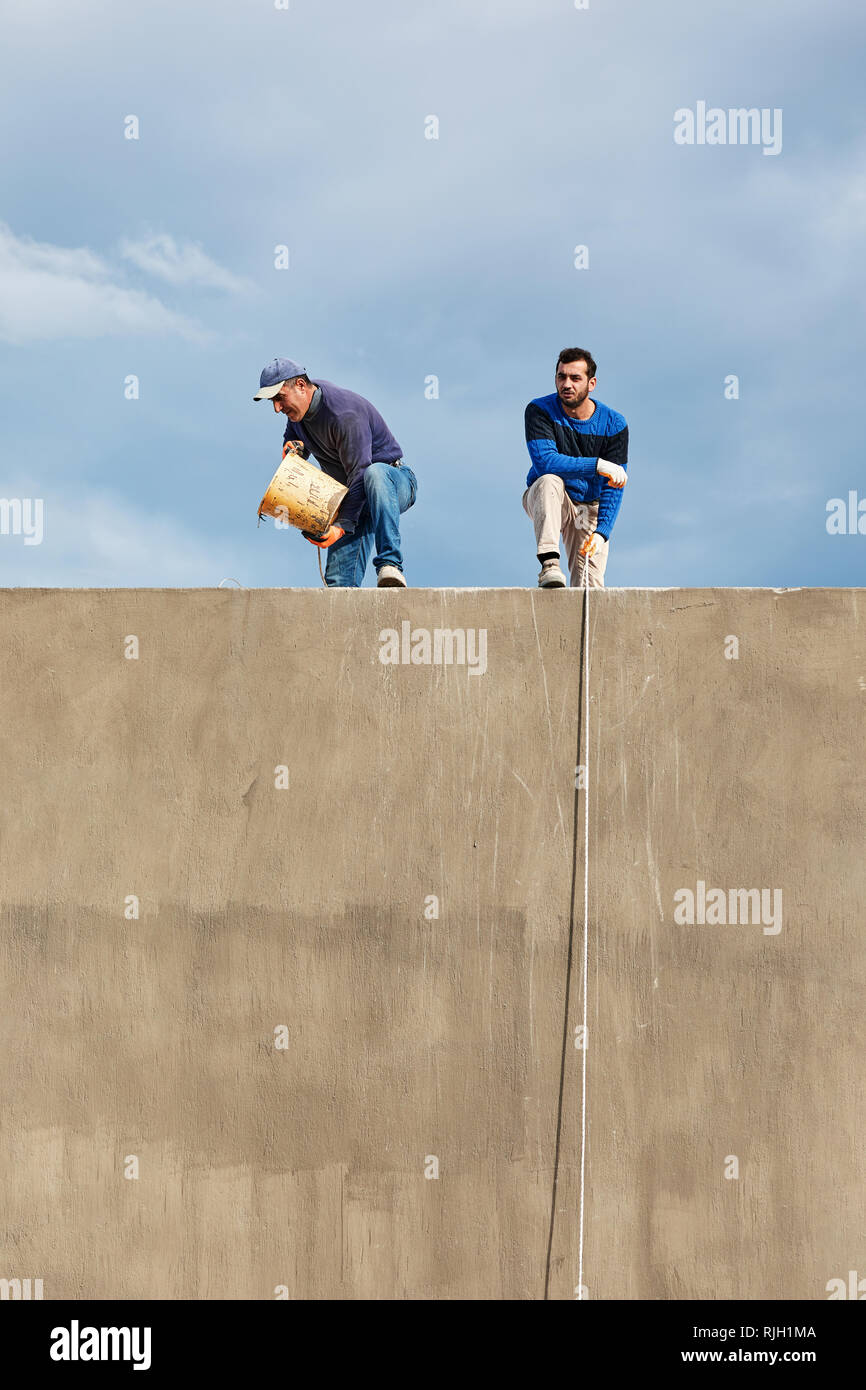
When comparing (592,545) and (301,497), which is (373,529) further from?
(592,545)

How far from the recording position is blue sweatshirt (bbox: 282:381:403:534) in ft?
17.2

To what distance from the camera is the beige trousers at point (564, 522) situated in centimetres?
493

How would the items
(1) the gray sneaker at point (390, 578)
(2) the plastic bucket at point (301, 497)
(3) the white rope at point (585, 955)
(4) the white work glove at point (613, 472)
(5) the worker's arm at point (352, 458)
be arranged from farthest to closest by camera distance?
(5) the worker's arm at point (352, 458) < (4) the white work glove at point (613, 472) < (2) the plastic bucket at point (301, 497) < (1) the gray sneaker at point (390, 578) < (3) the white rope at point (585, 955)

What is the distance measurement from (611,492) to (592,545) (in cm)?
30

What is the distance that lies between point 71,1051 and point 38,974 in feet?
1.13

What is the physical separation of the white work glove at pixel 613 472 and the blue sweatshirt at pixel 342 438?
107 cm

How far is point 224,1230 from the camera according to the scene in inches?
169

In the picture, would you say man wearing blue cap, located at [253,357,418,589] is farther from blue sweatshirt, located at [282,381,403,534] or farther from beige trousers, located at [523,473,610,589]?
beige trousers, located at [523,473,610,589]

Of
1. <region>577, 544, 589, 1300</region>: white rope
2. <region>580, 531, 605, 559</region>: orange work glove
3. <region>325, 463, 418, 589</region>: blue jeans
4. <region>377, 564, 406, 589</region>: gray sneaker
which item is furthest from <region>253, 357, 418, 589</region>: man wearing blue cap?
<region>577, 544, 589, 1300</region>: white rope

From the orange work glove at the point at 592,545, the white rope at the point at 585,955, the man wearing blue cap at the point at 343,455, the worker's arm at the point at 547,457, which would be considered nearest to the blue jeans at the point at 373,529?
the man wearing blue cap at the point at 343,455

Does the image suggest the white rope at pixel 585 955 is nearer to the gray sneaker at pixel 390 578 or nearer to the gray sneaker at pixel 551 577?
the gray sneaker at pixel 551 577

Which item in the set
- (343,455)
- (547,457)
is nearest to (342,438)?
(343,455)
